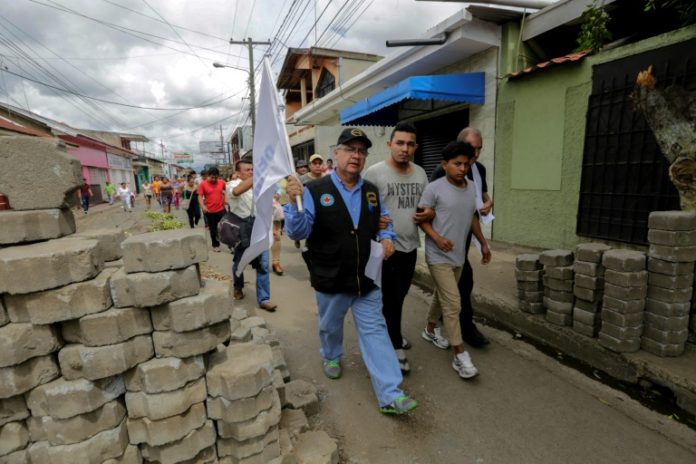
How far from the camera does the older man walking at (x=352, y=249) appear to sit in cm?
244

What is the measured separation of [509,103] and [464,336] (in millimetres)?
4673

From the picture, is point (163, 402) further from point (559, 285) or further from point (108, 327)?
point (559, 285)

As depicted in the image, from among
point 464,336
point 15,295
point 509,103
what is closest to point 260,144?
point 15,295

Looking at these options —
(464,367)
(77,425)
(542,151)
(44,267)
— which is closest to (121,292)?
(44,267)

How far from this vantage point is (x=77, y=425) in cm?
171

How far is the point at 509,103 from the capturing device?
6.35m

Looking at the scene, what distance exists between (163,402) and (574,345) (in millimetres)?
3114

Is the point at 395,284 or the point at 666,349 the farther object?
the point at 395,284

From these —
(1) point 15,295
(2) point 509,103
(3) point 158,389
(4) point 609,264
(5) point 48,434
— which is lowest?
(5) point 48,434

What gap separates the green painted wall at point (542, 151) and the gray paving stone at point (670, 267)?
3094mm

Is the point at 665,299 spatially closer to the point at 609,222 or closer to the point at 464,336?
the point at 464,336

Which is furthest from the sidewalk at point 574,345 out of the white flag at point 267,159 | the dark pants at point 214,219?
the dark pants at point 214,219

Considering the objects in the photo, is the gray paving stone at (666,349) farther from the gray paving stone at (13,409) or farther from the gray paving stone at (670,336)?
the gray paving stone at (13,409)

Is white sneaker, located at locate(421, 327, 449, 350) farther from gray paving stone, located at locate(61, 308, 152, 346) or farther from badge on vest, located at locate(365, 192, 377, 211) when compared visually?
gray paving stone, located at locate(61, 308, 152, 346)
